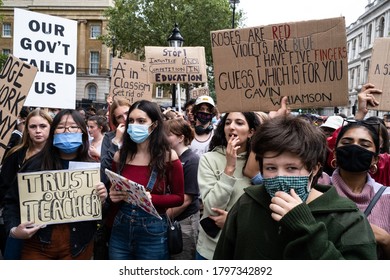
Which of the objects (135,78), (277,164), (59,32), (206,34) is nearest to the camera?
(277,164)

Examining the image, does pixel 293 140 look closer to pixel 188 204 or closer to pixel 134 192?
pixel 134 192

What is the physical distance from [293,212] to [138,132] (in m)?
1.84

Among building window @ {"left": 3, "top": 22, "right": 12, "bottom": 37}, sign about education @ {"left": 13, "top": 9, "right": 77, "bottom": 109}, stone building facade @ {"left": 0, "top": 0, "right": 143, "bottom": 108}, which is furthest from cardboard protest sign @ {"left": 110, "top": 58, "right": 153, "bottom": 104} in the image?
building window @ {"left": 3, "top": 22, "right": 12, "bottom": 37}

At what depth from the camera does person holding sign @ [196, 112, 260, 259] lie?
272cm

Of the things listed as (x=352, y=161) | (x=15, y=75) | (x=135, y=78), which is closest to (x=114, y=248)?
(x=15, y=75)

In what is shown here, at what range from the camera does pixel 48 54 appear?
12.6 feet

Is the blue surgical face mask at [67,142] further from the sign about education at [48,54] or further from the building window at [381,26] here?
the building window at [381,26]

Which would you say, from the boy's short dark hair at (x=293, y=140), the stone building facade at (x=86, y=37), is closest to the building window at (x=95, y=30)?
the stone building facade at (x=86, y=37)

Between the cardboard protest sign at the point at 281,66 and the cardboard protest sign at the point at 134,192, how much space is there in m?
1.01

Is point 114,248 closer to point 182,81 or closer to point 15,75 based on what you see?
point 15,75

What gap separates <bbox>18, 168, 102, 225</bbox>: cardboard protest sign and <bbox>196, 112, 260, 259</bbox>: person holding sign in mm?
764

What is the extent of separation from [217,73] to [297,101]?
695mm

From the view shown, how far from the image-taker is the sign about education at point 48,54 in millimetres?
3725

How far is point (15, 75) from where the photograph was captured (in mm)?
3121
